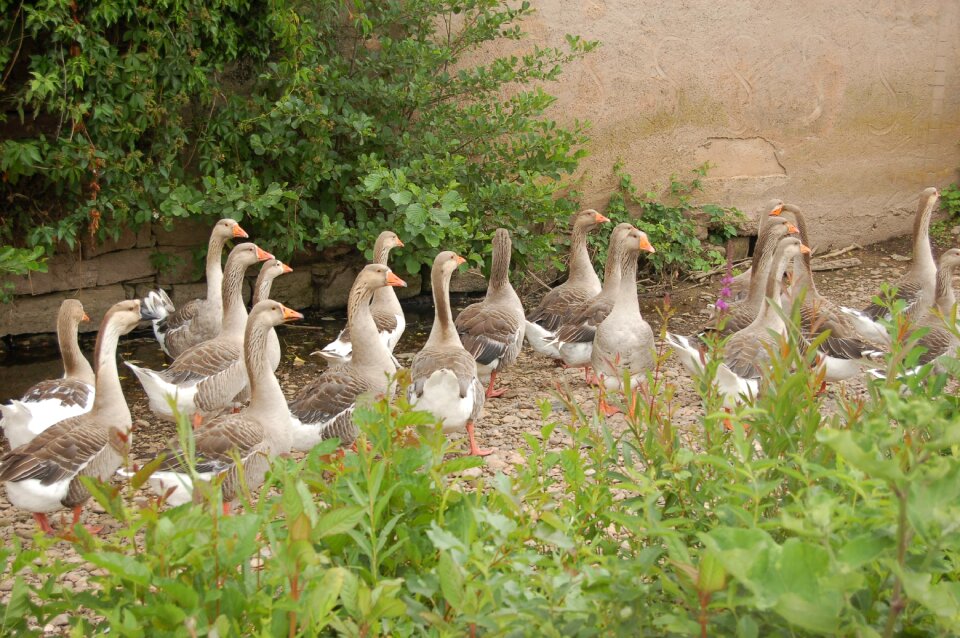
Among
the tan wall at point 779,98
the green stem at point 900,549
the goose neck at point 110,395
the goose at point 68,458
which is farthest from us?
the tan wall at point 779,98

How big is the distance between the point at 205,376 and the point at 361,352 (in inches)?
35.5

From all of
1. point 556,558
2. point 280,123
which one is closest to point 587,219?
point 280,123

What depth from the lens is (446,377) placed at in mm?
4773

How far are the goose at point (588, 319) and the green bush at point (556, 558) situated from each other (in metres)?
3.98

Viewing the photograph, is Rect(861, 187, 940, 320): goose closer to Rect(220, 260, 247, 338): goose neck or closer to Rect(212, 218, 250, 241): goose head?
Rect(220, 260, 247, 338): goose neck

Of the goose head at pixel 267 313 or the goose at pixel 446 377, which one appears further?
the goose head at pixel 267 313

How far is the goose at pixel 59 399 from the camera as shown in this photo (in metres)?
4.74

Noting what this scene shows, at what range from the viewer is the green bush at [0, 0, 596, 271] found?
21.4ft

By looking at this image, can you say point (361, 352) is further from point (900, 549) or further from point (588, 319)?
point (900, 549)

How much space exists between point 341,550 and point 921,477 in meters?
1.10

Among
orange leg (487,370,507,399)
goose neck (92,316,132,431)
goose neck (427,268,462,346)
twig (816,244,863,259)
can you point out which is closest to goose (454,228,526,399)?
orange leg (487,370,507,399)

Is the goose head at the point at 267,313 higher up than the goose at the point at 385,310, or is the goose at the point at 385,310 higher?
the goose head at the point at 267,313

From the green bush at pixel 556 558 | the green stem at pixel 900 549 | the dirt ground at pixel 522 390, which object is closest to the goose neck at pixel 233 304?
the dirt ground at pixel 522 390

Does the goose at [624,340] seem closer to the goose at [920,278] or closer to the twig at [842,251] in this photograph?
the goose at [920,278]
